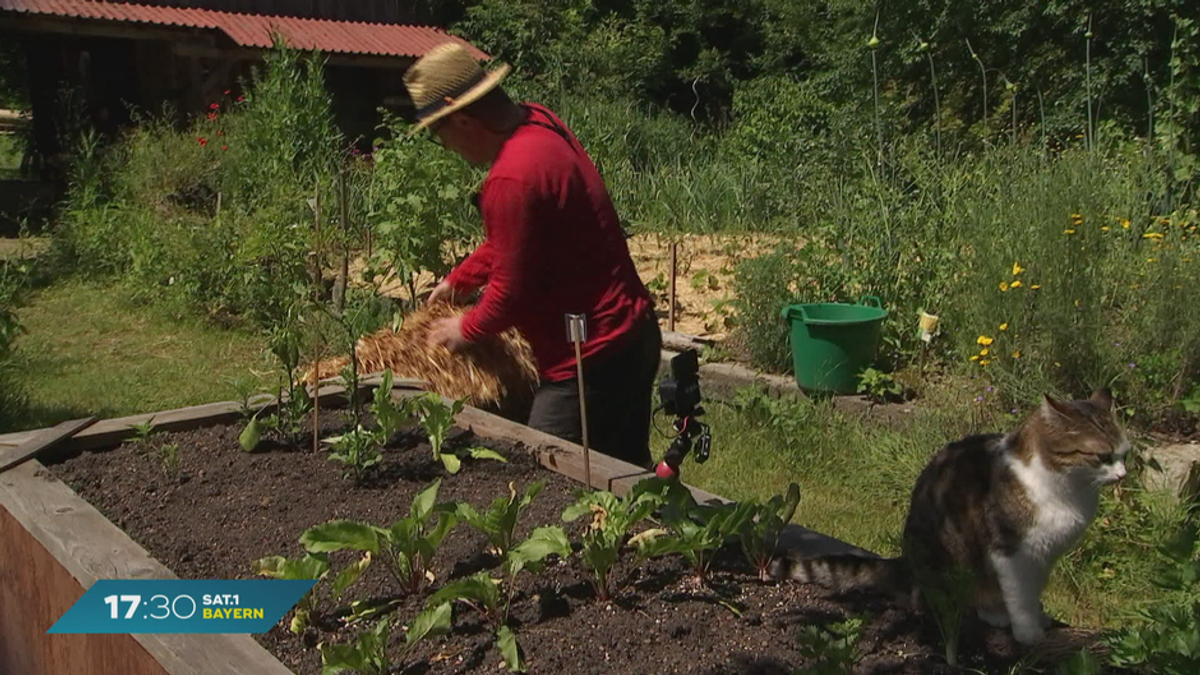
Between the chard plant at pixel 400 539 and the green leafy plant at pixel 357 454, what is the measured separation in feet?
2.35

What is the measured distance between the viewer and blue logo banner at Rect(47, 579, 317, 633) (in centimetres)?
233

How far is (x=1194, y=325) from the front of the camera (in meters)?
4.67

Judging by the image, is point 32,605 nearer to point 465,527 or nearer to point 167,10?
point 465,527

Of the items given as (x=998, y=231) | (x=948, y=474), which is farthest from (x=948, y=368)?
(x=948, y=474)

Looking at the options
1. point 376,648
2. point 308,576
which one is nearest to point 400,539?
point 308,576

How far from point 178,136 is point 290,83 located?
6.62 ft

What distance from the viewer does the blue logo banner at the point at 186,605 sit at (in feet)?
7.64

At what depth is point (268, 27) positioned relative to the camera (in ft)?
52.2

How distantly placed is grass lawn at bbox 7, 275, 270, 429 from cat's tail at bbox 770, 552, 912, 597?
3.79 metres

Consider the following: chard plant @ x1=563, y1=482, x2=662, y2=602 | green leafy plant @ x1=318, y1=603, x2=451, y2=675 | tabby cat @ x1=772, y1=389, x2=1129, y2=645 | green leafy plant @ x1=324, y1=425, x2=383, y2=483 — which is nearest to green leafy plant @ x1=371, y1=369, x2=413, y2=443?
green leafy plant @ x1=324, y1=425, x2=383, y2=483

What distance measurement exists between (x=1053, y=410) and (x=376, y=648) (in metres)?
1.53

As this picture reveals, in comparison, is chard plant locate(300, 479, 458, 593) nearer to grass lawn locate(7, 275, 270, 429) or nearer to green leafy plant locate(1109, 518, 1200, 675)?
green leafy plant locate(1109, 518, 1200, 675)

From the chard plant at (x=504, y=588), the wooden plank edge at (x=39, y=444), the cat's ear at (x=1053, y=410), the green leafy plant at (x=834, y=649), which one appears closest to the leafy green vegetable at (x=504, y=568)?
the chard plant at (x=504, y=588)

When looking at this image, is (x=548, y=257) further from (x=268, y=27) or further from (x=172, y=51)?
(x=268, y=27)
